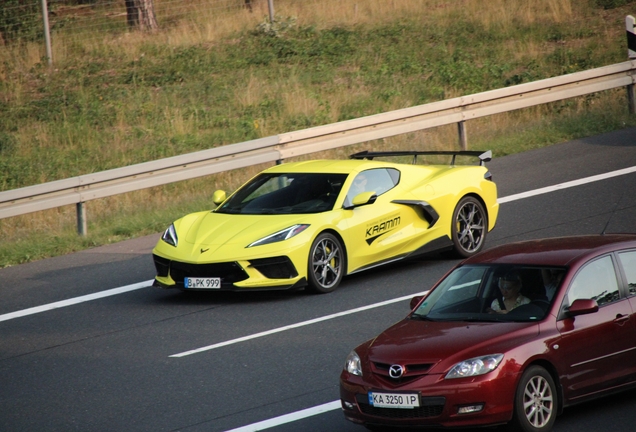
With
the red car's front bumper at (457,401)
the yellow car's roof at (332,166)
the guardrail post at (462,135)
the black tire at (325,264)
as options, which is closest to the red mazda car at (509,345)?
the red car's front bumper at (457,401)

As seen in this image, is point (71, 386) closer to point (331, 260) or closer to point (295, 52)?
point (331, 260)

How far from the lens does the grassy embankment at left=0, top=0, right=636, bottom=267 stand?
18.7 m

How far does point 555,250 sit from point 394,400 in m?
1.87

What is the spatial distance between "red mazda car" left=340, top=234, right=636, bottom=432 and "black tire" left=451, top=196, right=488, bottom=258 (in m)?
4.63

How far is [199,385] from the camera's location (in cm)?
871

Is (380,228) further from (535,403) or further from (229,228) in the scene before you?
(535,403)

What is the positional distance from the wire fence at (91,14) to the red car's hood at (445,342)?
20.0 m

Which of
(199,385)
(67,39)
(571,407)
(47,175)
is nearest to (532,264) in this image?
(571,407)

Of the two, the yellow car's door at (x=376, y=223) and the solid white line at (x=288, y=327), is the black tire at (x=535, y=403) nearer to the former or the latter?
the solid white line at (x=288, y=327)

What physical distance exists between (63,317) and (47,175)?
8.26 m

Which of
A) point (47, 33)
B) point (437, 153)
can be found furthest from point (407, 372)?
point (47, 33)

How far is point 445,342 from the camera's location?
7000 mm

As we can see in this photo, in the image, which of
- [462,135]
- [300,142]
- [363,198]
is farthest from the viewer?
[462,135]

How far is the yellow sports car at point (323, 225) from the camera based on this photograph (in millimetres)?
11258
